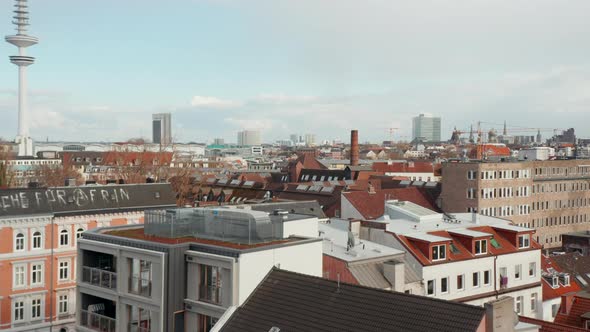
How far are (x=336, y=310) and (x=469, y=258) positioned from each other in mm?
19958

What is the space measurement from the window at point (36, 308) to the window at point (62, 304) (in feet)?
5.26

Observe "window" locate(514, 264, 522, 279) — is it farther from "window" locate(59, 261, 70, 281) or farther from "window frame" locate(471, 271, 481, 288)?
"window" locate(59, 261, 70, 281)

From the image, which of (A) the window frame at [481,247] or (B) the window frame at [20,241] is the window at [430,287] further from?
(B) the window frame at [20,241]

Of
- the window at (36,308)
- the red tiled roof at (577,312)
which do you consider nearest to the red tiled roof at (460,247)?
the red tiled roof at (577,312)

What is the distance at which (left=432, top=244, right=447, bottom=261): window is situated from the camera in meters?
36.6

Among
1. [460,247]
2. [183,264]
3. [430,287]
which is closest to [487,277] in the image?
[460,247]

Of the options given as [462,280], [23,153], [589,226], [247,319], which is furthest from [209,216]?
[23,153]

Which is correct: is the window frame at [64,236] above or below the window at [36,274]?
above

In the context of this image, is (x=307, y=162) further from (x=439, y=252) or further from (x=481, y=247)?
(x=439, y=252)

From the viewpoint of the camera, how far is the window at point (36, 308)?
4991cm

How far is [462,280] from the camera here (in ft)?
124

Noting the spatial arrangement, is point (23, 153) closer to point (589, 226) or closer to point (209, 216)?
point (589, 226)

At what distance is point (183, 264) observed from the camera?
24.4m

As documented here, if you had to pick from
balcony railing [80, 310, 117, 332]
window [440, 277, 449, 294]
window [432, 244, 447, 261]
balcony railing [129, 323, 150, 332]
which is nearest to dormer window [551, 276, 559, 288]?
window [440, 277, 449, 294]
